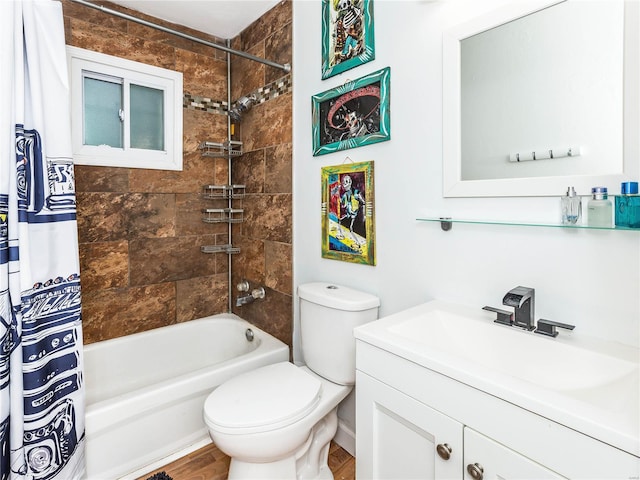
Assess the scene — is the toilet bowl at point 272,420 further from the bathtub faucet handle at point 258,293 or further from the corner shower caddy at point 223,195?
the corner shower caddy at point 223,195

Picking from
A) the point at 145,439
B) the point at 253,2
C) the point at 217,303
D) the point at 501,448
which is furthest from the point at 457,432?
the point at 253,2

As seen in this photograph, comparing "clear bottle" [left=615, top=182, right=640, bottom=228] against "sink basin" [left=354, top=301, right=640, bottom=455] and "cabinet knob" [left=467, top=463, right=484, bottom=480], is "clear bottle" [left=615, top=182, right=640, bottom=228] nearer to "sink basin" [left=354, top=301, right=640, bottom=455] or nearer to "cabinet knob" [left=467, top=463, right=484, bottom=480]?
"sink basin" [left=354, top=301, right=640, bottom=455]

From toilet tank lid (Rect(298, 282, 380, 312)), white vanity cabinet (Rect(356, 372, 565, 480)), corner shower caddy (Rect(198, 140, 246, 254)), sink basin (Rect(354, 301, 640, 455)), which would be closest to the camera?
sink basin (Rect(354, 301, 640, 455))

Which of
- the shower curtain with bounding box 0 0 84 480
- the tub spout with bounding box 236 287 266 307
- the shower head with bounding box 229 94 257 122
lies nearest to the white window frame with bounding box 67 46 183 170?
the shower head with bounding box 229 94 257 122

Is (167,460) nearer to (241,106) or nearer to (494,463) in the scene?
(494,463)

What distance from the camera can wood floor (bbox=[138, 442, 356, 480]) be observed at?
5.34 feet

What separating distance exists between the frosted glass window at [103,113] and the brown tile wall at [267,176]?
0.77 meters

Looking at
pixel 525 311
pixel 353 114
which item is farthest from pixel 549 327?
pixel 353 114

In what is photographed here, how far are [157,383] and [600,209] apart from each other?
6.64 ft

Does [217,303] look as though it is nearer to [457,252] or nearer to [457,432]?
[457,252]

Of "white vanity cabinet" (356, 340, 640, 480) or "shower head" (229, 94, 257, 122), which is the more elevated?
"shower head" (229, 94, 257, 122)

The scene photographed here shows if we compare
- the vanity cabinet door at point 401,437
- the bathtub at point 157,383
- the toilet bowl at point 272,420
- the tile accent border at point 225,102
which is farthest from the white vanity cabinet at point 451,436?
the tile accent border at point 225,102

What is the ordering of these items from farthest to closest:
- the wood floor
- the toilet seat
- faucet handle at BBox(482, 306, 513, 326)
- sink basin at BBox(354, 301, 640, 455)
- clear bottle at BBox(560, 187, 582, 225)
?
1. the wood floor
2. the toilet seat
3. faucet handle at BBox(482, 306, 513, 326)
4. clear bottle at BBox(560, 187, 582, 225)
5. sink basin at BBox(354, 301, 640, 455)

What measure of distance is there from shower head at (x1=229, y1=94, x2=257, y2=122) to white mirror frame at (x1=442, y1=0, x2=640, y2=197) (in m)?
1.38
